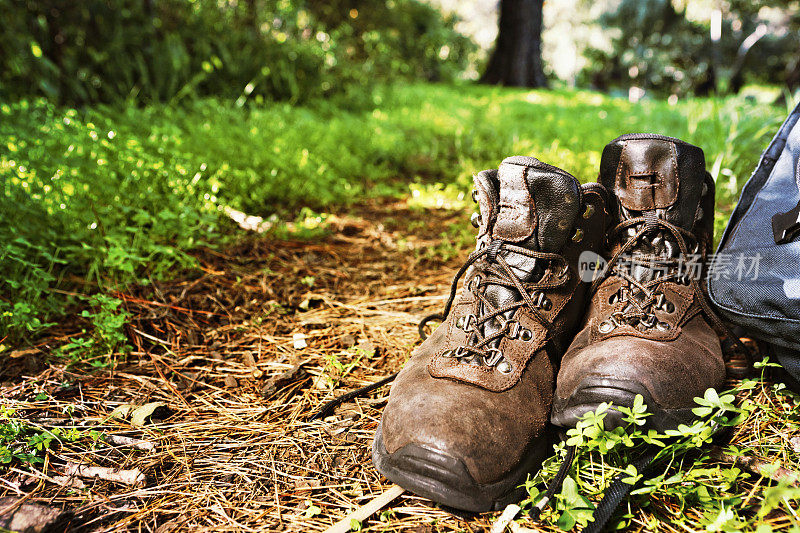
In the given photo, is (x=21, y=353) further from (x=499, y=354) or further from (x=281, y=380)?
(x=499, y=354)

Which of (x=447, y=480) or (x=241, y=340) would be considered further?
(x=241, y=340)

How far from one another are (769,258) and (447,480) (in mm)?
1077

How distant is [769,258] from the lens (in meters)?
1.36

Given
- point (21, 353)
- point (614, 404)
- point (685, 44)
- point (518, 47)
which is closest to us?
point (614, 404)

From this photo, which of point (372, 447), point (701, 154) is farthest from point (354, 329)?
point (701, 154)

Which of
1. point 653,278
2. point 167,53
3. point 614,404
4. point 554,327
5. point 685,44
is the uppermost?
point 685,44

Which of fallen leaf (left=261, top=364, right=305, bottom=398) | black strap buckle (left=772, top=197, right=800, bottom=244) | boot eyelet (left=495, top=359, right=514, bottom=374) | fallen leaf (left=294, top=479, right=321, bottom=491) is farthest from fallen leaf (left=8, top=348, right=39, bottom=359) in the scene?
Result: black strap buckle (left=772, top=197, right=800, bottom=244)

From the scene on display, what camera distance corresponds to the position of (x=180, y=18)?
5.75 metres

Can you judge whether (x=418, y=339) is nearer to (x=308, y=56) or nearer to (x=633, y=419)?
(x=633, y=419)

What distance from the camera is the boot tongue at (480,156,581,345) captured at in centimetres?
132

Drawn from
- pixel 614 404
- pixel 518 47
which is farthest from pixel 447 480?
pixel 518 47

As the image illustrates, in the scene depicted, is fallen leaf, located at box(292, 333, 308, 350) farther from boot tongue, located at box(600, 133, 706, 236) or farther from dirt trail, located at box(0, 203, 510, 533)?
boot tongue, located at box(600, 133, 706, 236)

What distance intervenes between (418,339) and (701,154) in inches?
42.6

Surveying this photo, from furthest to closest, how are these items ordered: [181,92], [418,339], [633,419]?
[181,92] < [418,339] < [633,419]
